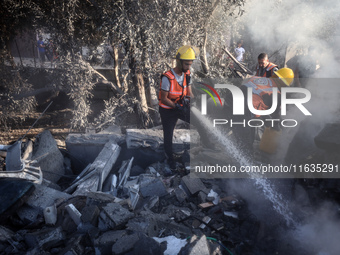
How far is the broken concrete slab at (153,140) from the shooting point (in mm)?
4949

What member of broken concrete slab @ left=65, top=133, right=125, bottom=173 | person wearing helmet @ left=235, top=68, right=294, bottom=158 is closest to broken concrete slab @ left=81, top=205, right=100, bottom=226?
broken concrete slab @ left=65, top=133, right=125, bottom=173

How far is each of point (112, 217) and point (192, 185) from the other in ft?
4.94

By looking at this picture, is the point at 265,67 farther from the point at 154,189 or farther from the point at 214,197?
the point at 154,189

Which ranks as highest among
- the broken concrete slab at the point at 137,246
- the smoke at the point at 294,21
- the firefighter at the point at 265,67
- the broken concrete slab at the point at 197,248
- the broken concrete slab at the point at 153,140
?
the smoke at the point at 294,21

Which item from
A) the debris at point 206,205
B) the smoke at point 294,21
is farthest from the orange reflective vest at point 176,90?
the smoke at point 294,21

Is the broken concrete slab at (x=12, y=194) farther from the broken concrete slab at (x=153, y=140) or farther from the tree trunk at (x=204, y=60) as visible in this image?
the tree trunk at (x=204, y=60)

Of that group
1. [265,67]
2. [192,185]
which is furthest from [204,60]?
[192,185]

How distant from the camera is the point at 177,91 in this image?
431 centimetres

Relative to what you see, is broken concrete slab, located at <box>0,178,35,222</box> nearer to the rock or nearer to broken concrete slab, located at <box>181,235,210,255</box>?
the rock

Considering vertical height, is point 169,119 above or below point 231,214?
above

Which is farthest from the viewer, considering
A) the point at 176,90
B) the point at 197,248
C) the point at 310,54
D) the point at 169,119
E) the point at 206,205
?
the point at 310,54

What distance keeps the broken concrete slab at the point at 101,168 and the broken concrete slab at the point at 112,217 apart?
92 centimetres

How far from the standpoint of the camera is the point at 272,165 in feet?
15.7

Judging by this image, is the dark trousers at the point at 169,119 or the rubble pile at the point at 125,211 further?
the dark trousers at the point at 169,119
